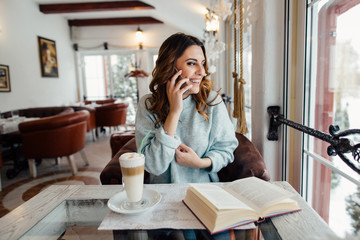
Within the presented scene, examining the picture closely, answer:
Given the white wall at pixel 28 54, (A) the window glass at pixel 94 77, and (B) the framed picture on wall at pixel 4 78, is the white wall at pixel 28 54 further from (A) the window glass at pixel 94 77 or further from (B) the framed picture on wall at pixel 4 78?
(A) the window glass at pixel 94 77

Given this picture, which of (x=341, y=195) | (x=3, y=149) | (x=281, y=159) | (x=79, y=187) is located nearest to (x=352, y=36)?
(x=341, y=195)

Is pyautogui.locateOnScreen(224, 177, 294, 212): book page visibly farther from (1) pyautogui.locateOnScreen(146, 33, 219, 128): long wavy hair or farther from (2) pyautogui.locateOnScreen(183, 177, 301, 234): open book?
(1) pyautogui.locateOnScreen(146, 33, 219, 128): long wavy hair

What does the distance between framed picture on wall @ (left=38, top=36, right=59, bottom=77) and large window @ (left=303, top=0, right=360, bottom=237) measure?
579 cm

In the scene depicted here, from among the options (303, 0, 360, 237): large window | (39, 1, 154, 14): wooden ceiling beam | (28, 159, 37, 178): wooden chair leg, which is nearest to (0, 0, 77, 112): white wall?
(39, 1, 154, 14): wooden ceiling beam

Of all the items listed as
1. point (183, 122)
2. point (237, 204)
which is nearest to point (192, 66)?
point (183, 122)

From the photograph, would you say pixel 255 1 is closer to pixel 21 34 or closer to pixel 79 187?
pixel 79 187

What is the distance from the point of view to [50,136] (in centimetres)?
284

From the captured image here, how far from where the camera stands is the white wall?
177 inches

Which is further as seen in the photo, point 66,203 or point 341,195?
point 341,195

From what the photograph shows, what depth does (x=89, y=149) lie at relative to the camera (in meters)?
4.48

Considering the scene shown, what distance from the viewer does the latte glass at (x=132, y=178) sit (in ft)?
2.45

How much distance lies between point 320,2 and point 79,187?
1315 mm

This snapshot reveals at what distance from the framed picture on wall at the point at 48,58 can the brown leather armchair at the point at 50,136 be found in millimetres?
3225

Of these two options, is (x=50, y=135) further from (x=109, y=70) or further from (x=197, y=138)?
(x=109, y=70)
